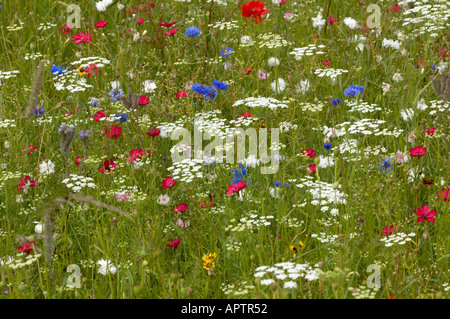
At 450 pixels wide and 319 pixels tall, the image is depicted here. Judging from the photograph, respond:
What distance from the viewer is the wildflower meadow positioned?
223cm

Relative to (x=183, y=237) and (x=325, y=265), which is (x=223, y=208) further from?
(x=325, y=265)

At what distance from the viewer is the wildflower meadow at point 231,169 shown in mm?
2230

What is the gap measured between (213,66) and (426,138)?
1268 mm

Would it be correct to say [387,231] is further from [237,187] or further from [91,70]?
[91,70]

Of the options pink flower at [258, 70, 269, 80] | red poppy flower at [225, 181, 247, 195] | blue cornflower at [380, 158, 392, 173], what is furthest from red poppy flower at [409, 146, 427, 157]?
pink flower at [258, 70, 269, 80]

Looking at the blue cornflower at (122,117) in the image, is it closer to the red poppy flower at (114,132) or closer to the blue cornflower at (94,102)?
the red poppy flower at (114,132)

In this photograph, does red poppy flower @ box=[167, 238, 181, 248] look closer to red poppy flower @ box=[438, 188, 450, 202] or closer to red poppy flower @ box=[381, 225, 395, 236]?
red poppy flower @ box=[381, 225, 395, 236]

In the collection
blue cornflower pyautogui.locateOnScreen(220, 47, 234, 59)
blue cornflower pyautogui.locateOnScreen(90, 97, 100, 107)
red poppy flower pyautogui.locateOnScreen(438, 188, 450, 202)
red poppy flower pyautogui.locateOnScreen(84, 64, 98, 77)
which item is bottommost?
red poppy flower pyautogui.locateOnScreen(438, 188, 450, 202)

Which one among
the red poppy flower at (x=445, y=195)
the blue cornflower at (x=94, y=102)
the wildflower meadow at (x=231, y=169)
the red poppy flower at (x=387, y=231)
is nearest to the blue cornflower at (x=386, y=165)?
the wildflower meadow at (x=231, y=169)

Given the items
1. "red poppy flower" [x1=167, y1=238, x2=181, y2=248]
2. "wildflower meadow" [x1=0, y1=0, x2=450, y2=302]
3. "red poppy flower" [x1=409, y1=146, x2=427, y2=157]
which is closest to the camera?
"wildflower meadow" [x1=0, y1=0, x2=450, y2=302]

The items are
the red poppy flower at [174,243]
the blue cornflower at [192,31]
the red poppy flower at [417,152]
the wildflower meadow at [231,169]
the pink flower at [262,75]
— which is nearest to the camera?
the wildflower meadow at [231,169]

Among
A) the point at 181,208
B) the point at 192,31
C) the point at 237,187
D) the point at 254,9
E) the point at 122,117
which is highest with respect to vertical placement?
the point at 254,9

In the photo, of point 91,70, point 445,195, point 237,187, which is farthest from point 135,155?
point 445,195

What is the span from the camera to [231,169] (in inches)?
108
